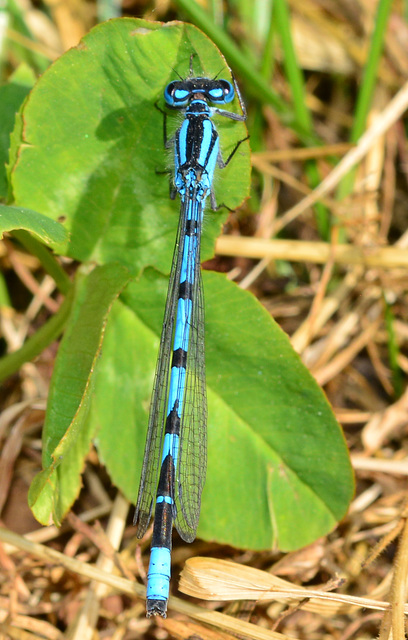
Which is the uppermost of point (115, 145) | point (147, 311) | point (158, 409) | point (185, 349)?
point (115, 145)

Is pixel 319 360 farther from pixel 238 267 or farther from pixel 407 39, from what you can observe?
pixel 407 39

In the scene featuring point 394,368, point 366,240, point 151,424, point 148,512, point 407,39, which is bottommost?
point 148,512

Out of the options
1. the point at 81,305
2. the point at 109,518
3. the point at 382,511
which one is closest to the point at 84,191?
the point at 81,305

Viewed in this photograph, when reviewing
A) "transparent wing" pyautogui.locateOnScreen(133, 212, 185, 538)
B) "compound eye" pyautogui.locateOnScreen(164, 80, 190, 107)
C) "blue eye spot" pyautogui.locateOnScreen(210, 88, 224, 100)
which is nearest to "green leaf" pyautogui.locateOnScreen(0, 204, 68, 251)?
"transparent wing" pyautogui.locateOnScreen(133, 212, 185, 538)

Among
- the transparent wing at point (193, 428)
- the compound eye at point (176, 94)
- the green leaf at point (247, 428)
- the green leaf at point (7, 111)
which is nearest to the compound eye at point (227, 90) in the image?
the compound eye at point (176, 94)

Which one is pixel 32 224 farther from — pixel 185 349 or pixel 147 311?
pixel 185 349

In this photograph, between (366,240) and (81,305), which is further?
(366,240)

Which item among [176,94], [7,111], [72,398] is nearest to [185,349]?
[72,398]
